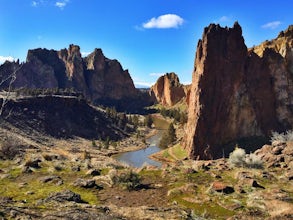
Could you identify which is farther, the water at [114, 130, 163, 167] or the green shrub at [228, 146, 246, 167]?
the water at [114, 130, 163, 167]

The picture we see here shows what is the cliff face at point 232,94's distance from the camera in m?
83.4

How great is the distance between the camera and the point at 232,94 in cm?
8712

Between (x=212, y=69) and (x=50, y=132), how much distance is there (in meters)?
54.2

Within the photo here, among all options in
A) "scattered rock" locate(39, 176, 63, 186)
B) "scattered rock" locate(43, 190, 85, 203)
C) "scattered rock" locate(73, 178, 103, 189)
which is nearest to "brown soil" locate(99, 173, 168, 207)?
"scattered rock" locate(73, 178, 103, 189)

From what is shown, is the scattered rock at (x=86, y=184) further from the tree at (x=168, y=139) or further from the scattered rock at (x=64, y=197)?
the tree at (x=168, y=139)

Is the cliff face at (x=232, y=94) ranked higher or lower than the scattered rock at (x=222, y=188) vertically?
higher

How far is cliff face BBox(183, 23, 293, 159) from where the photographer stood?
3282 inches

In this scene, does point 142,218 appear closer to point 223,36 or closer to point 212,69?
point 212,69

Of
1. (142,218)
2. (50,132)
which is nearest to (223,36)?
(50,132)

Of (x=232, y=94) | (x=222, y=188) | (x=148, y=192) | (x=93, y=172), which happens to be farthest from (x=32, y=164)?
(x=232, y=94)

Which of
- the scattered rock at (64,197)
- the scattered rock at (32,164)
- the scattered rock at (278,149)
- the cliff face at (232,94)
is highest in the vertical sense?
the cliff face at (232,94)

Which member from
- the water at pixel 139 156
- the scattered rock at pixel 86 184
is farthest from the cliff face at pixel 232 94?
the scattered rock at pixel 86 184

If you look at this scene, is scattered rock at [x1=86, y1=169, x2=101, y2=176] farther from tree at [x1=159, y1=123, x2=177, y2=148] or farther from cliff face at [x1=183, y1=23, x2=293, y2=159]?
tree at [x1=159, y1=123, x2=177, y2=148]

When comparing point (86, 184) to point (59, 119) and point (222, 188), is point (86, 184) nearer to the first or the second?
point (222, 188)
